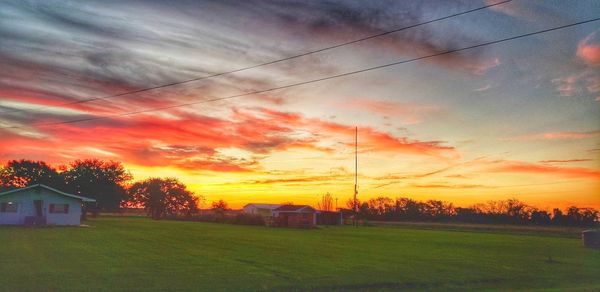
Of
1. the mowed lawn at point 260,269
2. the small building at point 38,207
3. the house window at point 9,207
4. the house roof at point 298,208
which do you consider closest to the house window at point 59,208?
the small building at point 38,207

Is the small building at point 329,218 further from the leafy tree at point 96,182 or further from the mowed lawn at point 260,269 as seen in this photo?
the mowed lawn at point 260,269

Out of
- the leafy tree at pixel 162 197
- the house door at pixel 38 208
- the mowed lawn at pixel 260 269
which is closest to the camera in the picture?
the mowed lawn at pixel 260 269

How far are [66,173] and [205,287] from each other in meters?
92.1

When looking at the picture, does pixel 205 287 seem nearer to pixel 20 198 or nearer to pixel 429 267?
pixel 429 267

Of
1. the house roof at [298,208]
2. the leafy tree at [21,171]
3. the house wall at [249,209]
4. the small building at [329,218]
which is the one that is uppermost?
the leafy tree at [21,171]

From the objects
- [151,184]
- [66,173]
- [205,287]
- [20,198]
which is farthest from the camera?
[151,184]

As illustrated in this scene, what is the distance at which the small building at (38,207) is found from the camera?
193 ft

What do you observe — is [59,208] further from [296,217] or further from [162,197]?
[162,197]

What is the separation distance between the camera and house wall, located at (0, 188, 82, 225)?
194 feet

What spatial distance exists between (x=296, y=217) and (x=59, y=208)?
3872 centimetres

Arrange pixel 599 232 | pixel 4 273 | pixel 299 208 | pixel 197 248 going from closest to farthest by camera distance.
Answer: pixel 4 273 < pixel 197 248 < pixel 599 232 < pixel 299 208

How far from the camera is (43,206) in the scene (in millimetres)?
61500

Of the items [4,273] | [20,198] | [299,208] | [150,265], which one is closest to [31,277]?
[4,273]

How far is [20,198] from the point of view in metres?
60.1
